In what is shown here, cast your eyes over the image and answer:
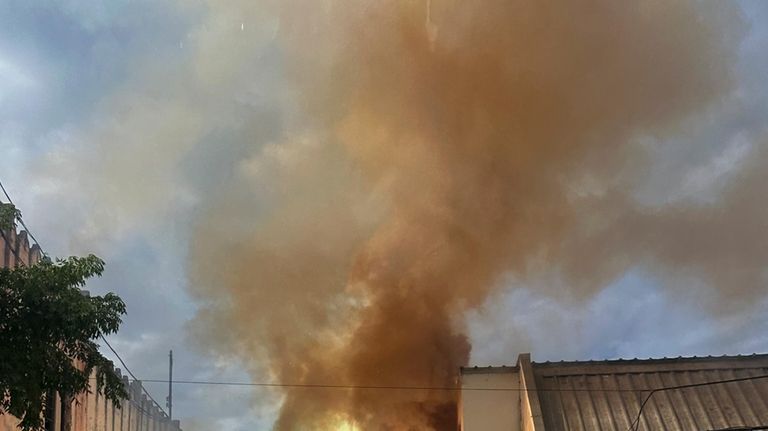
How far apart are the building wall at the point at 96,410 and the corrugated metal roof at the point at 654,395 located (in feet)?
31.3

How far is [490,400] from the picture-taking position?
1652 centimetres

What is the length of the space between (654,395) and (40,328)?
1167 centimetres

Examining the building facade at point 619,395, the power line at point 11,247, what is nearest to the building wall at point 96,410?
the power line at point 11,247

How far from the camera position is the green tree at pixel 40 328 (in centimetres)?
970

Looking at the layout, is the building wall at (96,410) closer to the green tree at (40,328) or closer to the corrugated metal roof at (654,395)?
the green tree at (40,328)

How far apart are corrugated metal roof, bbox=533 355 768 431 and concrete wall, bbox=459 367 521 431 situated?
99cm

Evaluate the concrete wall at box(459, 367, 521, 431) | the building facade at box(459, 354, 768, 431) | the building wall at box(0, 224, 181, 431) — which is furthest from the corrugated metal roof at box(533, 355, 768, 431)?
the building wall at box(0, 224, 181, 431)

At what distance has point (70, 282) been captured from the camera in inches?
412

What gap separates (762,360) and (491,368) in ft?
19.2

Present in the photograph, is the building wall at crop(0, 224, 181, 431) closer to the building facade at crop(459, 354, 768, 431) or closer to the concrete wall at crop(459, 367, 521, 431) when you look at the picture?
the concrete wall at crop(459, 367, 521, 431)

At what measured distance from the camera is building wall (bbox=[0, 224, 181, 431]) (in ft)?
51.4

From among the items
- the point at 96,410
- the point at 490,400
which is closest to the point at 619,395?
the point at 490,400

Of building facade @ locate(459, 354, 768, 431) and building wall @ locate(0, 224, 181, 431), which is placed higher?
building wall @ locate(0, 224, 181, 431)

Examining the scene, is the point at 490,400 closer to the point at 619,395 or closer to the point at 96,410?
the point at 619,395
